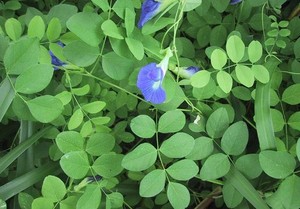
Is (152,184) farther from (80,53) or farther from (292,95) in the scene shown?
(292,95)

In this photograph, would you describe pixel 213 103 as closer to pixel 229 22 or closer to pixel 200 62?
pixel 200 62

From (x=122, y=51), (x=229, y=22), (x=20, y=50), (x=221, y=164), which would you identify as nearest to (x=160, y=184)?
(x=221, y=164)

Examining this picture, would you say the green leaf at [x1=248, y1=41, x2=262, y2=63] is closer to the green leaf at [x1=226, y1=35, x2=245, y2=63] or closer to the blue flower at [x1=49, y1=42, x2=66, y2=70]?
the green leaf at [x1=226, y1=35, x2=245, y2=63]

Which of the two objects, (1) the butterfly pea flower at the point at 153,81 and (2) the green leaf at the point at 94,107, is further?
(2) the green leaf at the point at 94,107

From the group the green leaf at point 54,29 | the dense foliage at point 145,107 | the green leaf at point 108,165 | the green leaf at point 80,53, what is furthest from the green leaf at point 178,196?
the green leaf at point 54,29

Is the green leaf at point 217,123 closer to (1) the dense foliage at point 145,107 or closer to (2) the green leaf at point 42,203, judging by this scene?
(1) the dense foliage at point 145,107
